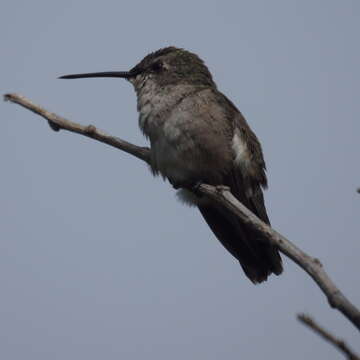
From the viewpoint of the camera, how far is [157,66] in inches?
303

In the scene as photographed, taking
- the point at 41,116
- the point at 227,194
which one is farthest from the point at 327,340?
the point at 41,116

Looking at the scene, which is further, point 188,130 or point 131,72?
point 131,72

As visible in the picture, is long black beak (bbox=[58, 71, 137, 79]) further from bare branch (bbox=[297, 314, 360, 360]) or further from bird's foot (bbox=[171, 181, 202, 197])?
bare branch (bbox=[297, 314, 360, 360])

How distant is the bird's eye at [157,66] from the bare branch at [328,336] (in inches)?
211

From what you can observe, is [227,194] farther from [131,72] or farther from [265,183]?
[131,72]

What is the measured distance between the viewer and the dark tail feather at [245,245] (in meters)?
6.84

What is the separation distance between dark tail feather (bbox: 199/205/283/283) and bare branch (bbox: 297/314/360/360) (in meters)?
3.91

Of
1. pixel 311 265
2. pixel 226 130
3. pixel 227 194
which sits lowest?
pixel 311 265

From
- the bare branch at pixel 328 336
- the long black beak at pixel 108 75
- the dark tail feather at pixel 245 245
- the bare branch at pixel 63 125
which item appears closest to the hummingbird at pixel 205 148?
the dark tail feather at pixel 245 245

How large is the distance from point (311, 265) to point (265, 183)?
411cm

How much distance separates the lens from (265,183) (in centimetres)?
734

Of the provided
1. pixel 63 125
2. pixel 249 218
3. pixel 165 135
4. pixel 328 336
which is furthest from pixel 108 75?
pixel 328 336

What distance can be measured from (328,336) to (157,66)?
218 inches

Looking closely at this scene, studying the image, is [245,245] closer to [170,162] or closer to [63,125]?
[170,162]
